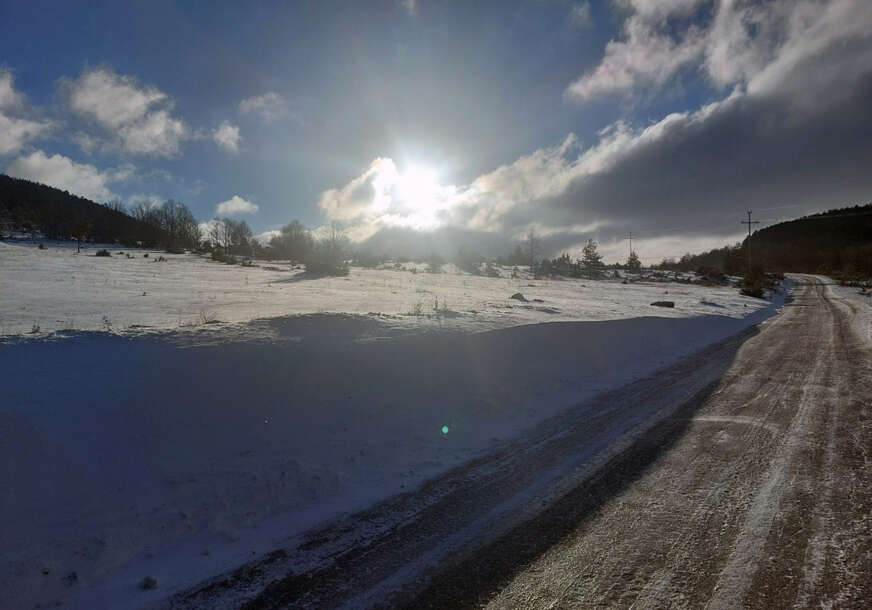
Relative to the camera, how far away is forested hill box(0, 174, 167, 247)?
243 ft

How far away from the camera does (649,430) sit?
Answer: 6.53 metres

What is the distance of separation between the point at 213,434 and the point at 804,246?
165m

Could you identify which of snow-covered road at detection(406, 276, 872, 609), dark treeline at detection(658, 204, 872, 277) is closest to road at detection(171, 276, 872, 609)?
snow-covered road at detection(406, 276, 872, 609)

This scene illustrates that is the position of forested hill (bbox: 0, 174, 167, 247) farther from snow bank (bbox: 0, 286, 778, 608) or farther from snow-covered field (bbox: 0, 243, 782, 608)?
snow bank (bbox: 0, 286, 778, 608)

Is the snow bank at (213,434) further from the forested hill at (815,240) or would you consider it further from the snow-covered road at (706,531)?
the forested hill at (815,240)

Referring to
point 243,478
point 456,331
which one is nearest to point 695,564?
point 243,478

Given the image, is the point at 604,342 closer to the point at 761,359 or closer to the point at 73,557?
the point at 761,359

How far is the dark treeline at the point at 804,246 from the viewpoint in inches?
3628

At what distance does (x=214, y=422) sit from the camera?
5727mm

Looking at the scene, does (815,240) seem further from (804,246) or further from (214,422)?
(214,422)

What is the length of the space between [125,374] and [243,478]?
2664 millimetres

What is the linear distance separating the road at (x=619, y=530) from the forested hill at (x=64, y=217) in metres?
65.8

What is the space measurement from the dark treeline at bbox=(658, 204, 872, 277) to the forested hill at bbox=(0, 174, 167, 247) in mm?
102581

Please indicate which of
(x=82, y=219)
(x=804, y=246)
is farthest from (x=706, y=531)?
(x=804, y=246)
